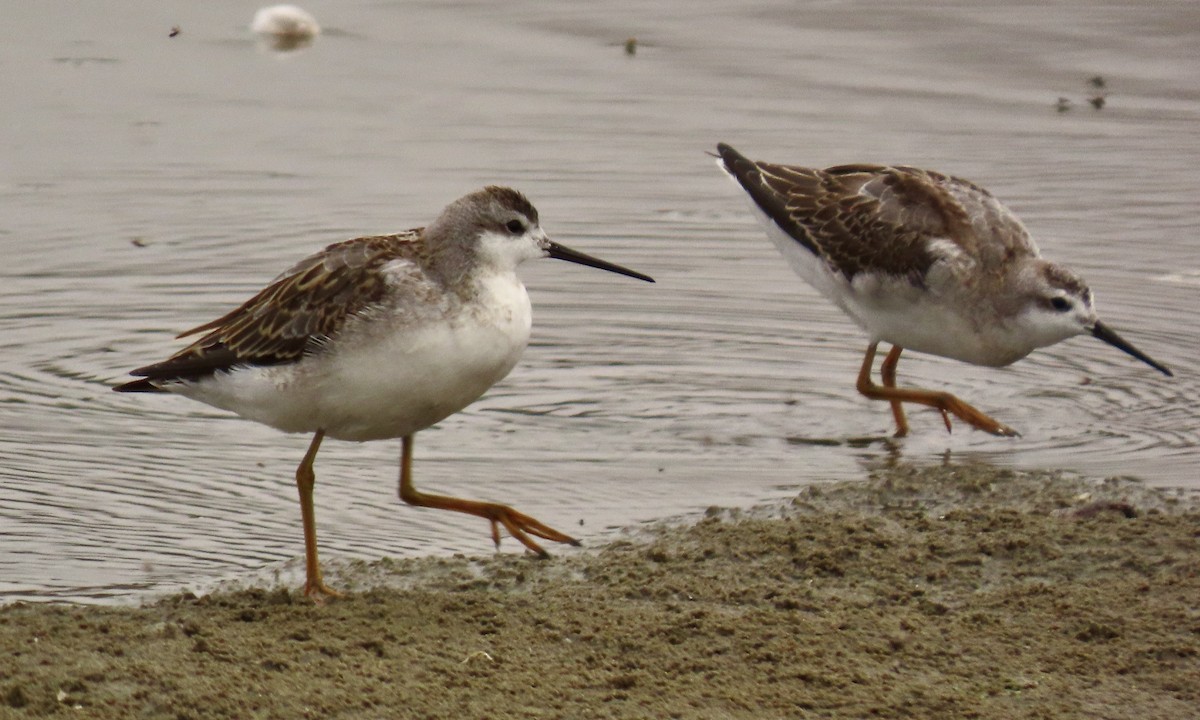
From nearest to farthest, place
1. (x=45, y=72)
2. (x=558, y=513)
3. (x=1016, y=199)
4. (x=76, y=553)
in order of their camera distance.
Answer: (x=76, y=553) → (x=558, y=513) → (x=1016, y=199) → (x=45, y=72)

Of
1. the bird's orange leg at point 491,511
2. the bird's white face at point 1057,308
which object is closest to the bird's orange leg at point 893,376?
the bird's white face at point 1057,308

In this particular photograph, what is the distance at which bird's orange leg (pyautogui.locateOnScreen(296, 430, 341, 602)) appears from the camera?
667 cm

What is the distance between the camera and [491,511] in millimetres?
7277

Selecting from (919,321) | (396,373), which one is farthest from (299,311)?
(919,321)

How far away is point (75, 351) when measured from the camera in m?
9.64

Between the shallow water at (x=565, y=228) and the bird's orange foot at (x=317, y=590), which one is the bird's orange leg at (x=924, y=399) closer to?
the shallow water at (x=565, y=228)

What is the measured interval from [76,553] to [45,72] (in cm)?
961

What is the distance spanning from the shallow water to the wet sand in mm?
635

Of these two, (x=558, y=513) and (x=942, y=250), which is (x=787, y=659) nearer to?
(x=558, y=513)

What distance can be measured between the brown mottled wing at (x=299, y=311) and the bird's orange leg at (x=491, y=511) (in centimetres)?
70

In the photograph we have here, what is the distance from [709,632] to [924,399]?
3.31m

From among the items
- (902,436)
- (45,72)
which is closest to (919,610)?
(902,436)

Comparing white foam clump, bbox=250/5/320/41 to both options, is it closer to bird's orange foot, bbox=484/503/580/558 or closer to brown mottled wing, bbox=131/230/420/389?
brown mottled wing, bbox=131/230/420/389

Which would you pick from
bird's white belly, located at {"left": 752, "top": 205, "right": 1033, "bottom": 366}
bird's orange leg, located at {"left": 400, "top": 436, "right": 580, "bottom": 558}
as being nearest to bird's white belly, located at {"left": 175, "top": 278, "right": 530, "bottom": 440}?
bird's orange leg, located at {"left": 400, "top": 436, "right": 580, "bottom": 558}
